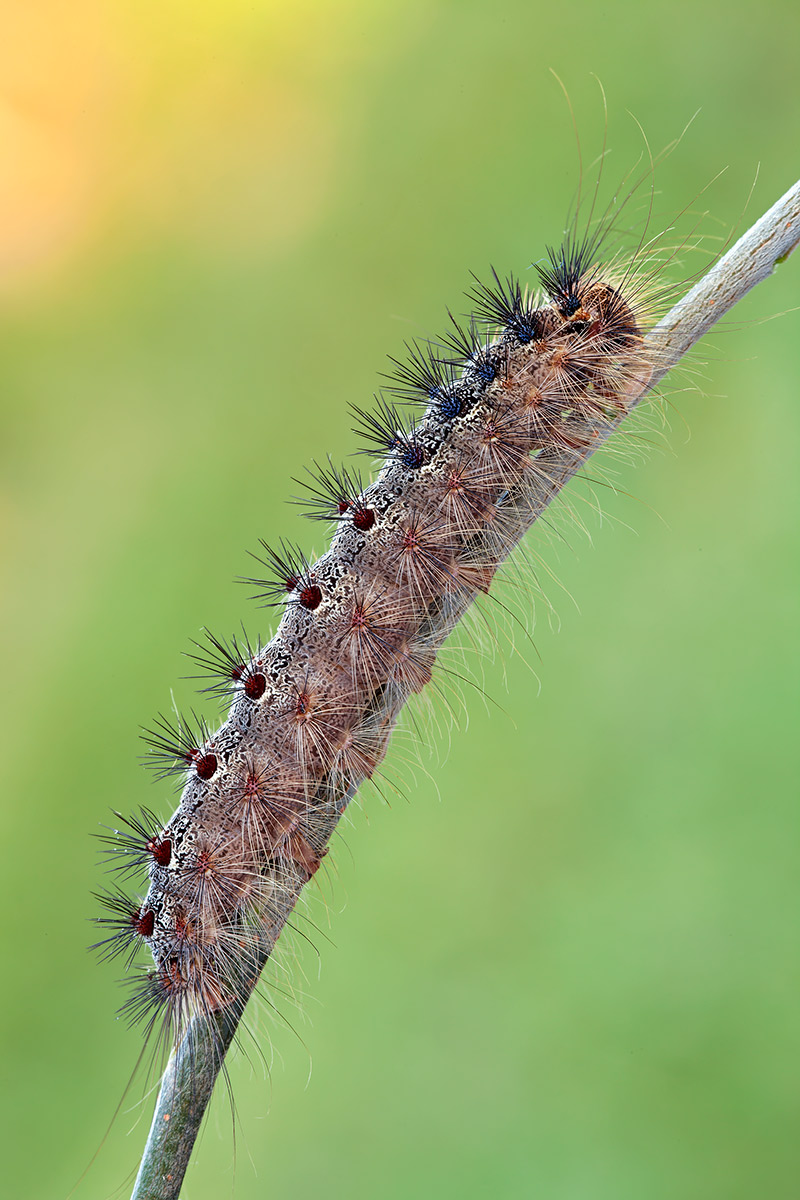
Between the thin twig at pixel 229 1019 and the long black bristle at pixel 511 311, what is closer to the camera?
the thin twig at pixel 229 1019

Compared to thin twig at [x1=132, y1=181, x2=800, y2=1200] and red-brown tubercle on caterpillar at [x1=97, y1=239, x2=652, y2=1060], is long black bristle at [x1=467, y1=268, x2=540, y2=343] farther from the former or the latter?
thin twig at [x1=132, y1=181, x2=800, y2=1200]

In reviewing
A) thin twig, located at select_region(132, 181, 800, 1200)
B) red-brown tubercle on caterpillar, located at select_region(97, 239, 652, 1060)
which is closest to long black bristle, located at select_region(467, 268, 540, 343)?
red-brown tubercle on caterpillar, located at select_region(97, 239, 652, 1060)

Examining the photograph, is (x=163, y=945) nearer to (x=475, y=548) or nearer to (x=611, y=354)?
(x=475, y=548)

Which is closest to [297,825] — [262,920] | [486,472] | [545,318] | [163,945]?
[262,920]

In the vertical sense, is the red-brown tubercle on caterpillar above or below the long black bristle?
below

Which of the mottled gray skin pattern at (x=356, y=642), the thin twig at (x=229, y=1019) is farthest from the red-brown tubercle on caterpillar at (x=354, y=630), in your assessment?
Result: the thin twig at (x=229, y=1019)

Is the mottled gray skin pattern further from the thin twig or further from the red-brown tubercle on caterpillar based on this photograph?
the thin twig

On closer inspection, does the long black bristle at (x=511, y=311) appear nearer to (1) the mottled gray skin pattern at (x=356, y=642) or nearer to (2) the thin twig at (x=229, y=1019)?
(1) the mottled gray skin pattern at (x=356, y=642)

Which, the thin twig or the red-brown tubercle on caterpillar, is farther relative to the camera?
the red-brown tubercle on caterpillar
